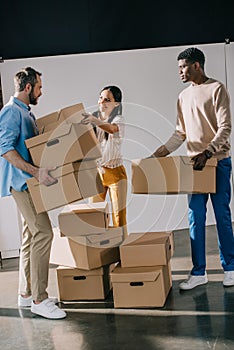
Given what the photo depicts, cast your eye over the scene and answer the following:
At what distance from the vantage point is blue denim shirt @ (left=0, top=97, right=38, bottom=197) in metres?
3.68

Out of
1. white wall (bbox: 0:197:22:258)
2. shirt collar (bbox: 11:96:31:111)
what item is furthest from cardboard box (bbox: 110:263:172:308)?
white wall (bbox: 0:197:22:258)

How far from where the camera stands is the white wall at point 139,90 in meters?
5.87

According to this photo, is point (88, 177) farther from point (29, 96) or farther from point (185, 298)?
point (185, 298)

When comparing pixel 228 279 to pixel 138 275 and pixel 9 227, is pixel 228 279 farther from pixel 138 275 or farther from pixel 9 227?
pixel 9 227

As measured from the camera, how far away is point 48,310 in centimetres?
380

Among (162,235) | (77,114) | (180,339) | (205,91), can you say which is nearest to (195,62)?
(205,91)

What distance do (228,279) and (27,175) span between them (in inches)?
53.3

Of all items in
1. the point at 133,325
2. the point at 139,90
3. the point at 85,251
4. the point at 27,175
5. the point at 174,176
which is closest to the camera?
the point at 133,325

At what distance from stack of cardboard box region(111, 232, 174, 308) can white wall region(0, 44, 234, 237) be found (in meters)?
2.02

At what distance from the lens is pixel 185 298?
3.93 meters

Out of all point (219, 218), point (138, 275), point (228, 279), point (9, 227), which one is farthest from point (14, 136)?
point (9, 227)

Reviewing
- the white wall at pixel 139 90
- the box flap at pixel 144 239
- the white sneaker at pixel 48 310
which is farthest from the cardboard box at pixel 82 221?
the white wall at pixel 139 90

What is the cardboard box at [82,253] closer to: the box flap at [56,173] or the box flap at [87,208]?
the box flap at [87,208]

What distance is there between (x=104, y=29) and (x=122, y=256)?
3.00 m
